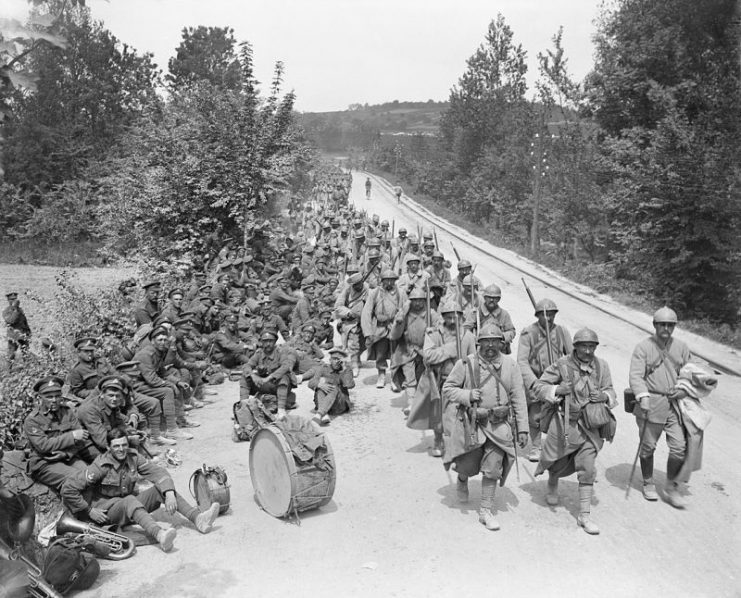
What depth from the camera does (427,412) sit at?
8555 mm

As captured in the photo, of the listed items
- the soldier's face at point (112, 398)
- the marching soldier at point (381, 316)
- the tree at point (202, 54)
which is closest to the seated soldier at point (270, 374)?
the marching soldier at point (381, 316)

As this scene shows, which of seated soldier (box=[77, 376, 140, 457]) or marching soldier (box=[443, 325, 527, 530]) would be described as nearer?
marching soldier (box=[443, 325, 527, 530])

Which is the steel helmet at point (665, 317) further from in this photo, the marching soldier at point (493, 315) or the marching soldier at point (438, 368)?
the marching soldier at point (493, 315)

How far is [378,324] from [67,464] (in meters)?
5.46

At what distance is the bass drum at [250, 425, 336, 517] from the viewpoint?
22.5ft

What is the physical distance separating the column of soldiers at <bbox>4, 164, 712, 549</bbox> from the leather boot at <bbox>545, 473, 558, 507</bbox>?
0.02m

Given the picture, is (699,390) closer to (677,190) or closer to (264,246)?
(677,190)

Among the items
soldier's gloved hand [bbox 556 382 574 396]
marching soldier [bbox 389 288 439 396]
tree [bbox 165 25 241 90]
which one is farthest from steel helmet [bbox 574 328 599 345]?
tree [bbox 165 25 241 90]

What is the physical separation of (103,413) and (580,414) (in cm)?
523

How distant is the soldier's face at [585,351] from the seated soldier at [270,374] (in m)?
4.68

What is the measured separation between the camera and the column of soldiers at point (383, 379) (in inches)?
276

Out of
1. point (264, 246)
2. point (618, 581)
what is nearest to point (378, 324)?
point (618, 581)

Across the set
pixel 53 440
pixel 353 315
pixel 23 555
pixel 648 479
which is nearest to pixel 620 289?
pixel 353 315

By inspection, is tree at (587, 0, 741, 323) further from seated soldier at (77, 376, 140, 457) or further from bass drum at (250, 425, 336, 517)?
seated soldier at (77, 376, 140, 457)
